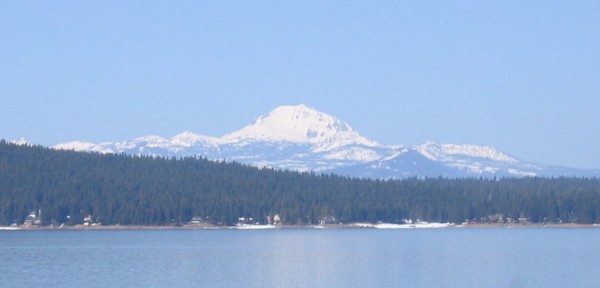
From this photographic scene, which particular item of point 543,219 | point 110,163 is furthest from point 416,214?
point 110,163

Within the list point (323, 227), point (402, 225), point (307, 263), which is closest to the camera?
point (307, 263)

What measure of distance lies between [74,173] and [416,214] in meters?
45.7

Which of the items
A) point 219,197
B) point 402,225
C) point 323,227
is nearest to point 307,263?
point 323,227

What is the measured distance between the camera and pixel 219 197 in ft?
562

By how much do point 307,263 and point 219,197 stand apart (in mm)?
85665

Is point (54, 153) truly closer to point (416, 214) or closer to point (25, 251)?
point (416, 214)

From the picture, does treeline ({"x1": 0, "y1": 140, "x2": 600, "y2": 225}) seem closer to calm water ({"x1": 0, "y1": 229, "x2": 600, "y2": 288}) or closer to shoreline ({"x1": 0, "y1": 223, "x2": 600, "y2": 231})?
shoreline ({"x1": 0, "y1": 223, "x2": 600, "y2": 231})

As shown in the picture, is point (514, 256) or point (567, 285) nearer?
point (567, 285)

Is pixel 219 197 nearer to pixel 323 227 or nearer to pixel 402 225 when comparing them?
pixel 323 227

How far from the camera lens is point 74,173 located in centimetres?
18125

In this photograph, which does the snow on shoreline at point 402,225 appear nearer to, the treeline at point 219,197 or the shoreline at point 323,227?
the shoreline at point 323,227

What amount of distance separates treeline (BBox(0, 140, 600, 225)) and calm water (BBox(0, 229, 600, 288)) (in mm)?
37165

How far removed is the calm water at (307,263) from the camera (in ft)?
235

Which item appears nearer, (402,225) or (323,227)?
(323,227)
